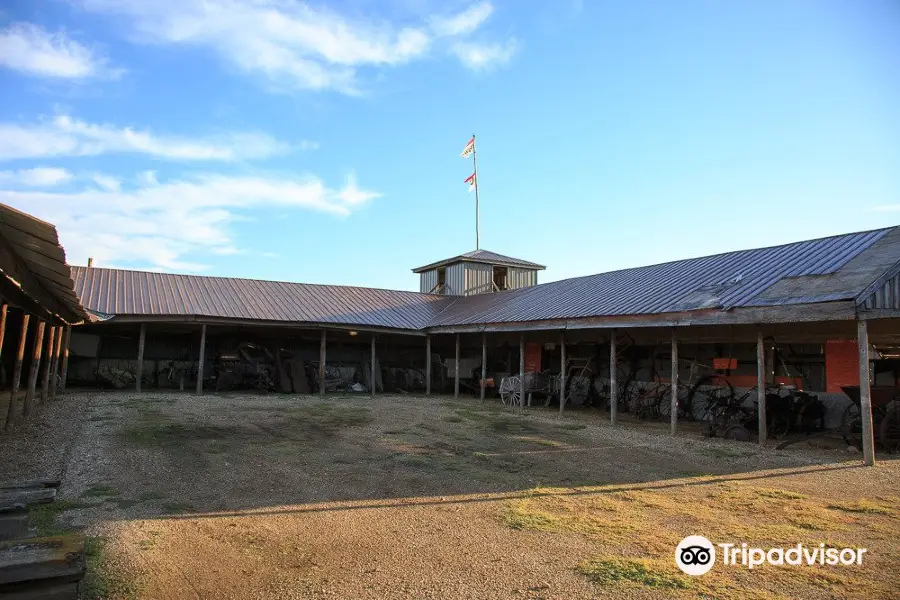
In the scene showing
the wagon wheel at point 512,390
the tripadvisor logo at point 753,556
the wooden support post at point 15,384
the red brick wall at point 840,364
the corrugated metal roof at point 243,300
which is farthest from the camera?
the corrugated metal roof at point 243,300

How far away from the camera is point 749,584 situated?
4.34 metres

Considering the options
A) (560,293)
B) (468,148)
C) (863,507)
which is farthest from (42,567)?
(468,148)

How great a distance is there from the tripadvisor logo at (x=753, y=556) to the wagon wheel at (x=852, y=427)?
7.44m

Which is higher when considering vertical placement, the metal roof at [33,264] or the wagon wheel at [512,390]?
the metal roof at [33,264]

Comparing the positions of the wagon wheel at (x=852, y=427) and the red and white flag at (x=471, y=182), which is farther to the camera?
the red and white flag at (x=471, y=182)

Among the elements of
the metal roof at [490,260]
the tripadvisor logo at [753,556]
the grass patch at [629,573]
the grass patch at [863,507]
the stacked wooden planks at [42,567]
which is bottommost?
the grass patch at [629,573]

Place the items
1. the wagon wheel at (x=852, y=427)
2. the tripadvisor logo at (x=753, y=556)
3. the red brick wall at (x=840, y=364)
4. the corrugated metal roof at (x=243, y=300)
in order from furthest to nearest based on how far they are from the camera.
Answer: the corrugated metal roof at (x=243, y=300), the red brick wall at (x=840, y=364), the wagon wheel at (x=852, y=427), the tripadvisor logo at (x=753, y=556)

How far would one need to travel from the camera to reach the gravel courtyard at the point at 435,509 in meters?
4.35

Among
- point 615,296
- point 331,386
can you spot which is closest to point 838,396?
point 615,296

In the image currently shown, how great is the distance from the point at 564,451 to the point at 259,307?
574 inches

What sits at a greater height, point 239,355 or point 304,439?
point 239,355

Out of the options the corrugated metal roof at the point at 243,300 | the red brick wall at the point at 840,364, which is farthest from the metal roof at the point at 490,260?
the red brick wall at the point at 840,364

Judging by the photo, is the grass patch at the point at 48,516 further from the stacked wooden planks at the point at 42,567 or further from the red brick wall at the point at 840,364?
the red brick wall at the point at 840,364

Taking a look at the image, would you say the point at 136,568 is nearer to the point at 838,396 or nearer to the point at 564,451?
the point at 564,451
